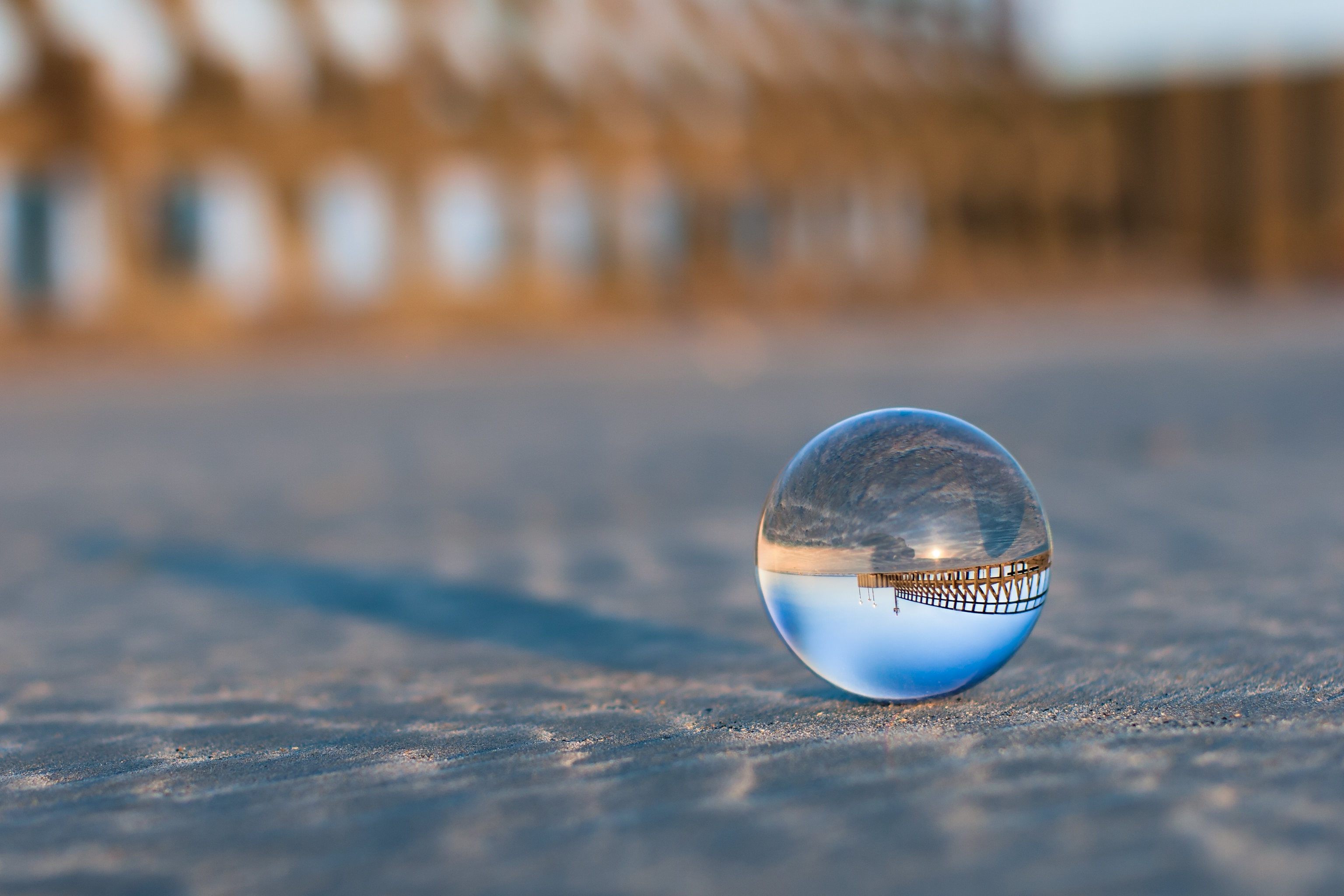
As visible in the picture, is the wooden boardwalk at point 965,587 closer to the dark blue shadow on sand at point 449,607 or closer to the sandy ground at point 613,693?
the sandy ground at point 613,693

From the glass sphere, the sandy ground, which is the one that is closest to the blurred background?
the sandy ground

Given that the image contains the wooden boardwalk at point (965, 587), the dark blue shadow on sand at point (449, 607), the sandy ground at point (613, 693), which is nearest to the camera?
the sandy ground at point (613, 693)

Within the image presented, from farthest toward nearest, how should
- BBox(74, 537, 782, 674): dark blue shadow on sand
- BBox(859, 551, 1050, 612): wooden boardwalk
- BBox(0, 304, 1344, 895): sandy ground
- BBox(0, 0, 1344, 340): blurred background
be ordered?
BBox(0, 0, 1344, 340): blurred background
BBox(74, 537, 782, 674): dark blue shadow on sand
BBox(859, 551, 1050, 612): wooden boardwalk
BBox(0, 304, 1344, 895): sandy ground

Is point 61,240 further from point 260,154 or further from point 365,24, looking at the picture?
point 365,24


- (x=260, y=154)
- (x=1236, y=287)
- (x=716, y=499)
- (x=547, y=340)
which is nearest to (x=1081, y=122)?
(x=1236, y=287)

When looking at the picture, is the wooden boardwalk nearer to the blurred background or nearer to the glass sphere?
the glass sphere

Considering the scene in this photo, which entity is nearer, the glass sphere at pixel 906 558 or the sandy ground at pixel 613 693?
the sandy ground at pixel 613 693

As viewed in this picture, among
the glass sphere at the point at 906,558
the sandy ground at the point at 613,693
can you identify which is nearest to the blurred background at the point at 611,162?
the sandy ground at the point at 613,693
